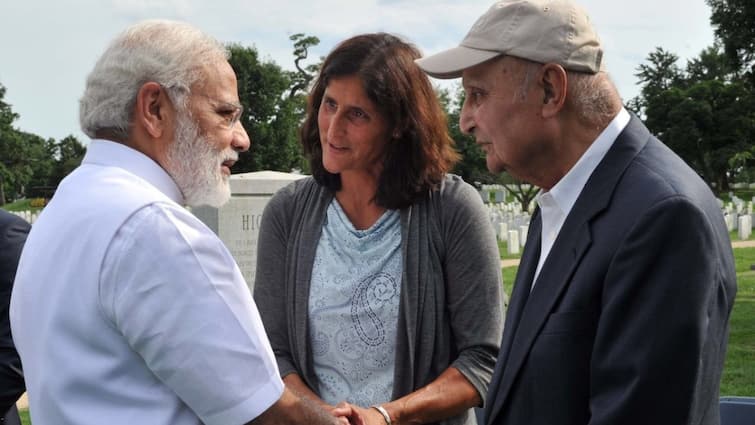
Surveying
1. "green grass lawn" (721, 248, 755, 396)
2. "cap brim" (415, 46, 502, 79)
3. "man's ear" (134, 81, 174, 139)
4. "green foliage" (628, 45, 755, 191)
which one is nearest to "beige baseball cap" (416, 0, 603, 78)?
"cap brim" (415, 46, 502, 79)

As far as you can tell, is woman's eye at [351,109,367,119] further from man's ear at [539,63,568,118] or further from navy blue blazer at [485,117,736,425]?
navy blue blazer at [485,117,736,425]

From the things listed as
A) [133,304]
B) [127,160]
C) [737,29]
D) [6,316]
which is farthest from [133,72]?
[737,29]

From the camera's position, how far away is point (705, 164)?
67.2 metres

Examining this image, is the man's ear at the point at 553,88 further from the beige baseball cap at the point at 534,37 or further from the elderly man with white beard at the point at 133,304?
the elderly man with white beard at the point at 133,304

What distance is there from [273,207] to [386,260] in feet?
1.56

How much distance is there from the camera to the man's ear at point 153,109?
7.16 ft

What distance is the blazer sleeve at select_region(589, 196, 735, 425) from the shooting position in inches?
73.1

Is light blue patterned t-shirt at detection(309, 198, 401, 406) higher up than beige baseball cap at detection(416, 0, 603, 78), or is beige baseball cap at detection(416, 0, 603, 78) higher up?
beige baseball cap at detection(416, 0, 603, 78)

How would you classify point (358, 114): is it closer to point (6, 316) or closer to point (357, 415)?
point (357, 415)

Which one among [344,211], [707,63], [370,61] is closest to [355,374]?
[344,211]

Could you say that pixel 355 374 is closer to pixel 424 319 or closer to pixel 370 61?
pixel 424 319

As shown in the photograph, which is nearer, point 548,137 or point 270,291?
point 548,137

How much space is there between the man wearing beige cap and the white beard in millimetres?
626

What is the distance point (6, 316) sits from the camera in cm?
376
